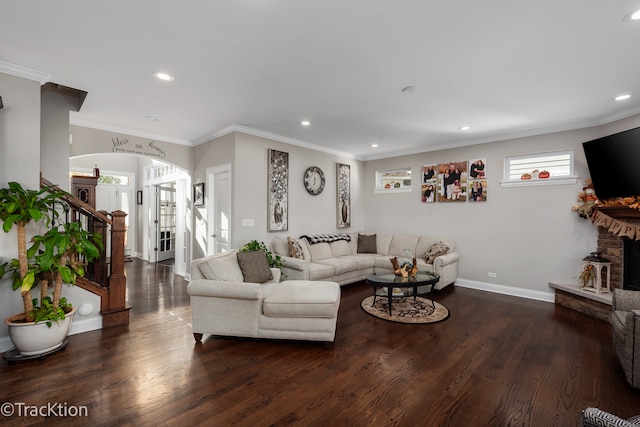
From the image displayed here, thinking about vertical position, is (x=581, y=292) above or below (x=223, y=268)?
below

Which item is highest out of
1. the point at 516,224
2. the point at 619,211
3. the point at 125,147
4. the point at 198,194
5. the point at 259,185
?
the point at 125,147

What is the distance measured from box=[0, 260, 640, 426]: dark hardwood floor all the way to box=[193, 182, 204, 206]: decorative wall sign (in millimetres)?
2239

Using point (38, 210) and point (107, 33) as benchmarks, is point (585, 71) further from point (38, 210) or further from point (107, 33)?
point (38, 210)

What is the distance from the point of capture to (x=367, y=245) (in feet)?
19.7

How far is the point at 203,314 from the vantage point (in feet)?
9.50

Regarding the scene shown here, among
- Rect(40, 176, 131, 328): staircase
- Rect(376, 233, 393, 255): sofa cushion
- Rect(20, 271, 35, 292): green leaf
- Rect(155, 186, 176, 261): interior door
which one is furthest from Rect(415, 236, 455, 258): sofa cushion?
Rect(155, 186, 176, 261): interior door

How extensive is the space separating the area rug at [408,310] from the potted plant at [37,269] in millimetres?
3313

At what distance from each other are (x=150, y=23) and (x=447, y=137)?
180 inches

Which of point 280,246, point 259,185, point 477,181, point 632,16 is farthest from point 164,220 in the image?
point 632,16

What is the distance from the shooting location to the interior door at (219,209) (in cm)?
457

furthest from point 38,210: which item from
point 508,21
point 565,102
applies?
point 565,102

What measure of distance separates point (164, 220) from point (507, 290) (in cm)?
764

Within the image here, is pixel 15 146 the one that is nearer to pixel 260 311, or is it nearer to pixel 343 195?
pixel 260 311

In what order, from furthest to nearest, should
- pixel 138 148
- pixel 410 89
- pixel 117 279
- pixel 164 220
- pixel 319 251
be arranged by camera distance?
1. pixel 164 220
2. pixel 319 251
3. pixel 138 148
4. pixel 117 279
5. pixel 410 89
